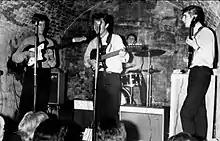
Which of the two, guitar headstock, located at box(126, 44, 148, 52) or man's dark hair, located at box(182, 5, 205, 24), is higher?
man's dark hair, located at box(182, 5, 205, 24)

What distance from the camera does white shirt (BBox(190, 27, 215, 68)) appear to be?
4016 millimetres

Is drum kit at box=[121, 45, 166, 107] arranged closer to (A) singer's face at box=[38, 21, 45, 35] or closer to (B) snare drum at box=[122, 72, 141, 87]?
(B) snare drum at box=[122, 72, 141, 87]

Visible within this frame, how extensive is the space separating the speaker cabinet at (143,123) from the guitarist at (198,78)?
320mm

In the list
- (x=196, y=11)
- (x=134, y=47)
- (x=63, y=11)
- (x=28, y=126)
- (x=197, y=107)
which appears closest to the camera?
(x=28, y=126)

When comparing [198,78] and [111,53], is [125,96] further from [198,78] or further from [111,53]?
[198,78]

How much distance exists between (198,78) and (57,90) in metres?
2.13

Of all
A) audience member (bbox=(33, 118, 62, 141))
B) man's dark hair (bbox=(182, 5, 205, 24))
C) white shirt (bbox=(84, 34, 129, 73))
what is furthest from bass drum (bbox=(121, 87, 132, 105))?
audience member (bbox=(33, 118, 62, 141))

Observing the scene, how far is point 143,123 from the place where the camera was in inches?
162

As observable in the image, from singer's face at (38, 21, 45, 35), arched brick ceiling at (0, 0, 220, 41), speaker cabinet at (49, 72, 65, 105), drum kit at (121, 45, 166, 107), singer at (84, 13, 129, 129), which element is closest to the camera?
arched brick ceiling at (0, 0, 220, 41)

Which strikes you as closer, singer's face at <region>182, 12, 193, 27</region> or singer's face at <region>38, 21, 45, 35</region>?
singer's face at <region>182, 12, 193, 27</region>

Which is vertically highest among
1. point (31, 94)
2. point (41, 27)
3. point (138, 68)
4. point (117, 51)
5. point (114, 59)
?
point (41, 27)

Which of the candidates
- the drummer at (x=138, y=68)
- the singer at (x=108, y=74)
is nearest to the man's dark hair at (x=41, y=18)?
the singer at (x=108, y=74)

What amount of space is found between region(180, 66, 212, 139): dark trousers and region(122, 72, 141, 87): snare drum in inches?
37.8

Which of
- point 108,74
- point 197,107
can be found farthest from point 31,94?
point 197,107
